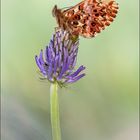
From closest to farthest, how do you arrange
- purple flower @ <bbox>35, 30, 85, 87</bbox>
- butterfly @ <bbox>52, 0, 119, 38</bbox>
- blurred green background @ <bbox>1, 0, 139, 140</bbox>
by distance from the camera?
purple flower @ <bbox>35, 30, 85, 87</bbox> → butterfly @ <bbox>52, 0, 119, 38</bbox> → blurred green background @ <bbox>1, 0, 139, 140</bbox>

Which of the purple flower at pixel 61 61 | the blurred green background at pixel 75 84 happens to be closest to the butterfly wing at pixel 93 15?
the purple flower at pixel 61 61

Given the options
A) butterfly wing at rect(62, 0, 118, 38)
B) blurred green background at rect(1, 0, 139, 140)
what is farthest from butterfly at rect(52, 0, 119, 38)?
blurred green background at rect(1, 0, 139, 140)

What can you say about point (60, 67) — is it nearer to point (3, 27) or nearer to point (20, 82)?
point (20, 82)

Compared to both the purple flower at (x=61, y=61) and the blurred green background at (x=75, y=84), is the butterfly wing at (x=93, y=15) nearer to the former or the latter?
the purple flower at (x=61, y=61)

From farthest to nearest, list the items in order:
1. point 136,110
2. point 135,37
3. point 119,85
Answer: point 135,37 < point 119,85 < point 136,110

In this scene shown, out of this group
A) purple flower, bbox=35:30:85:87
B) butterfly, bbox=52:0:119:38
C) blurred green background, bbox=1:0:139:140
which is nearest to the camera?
purple flower, bbox=35:30:85:87

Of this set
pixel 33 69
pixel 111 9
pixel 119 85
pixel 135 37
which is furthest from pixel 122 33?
pixel 111 9

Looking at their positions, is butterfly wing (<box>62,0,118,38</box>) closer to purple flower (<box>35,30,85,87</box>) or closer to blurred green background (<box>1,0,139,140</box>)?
purple flower (<box>35,30,85,87</box>)

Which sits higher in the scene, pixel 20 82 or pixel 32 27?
pixel 32 27
